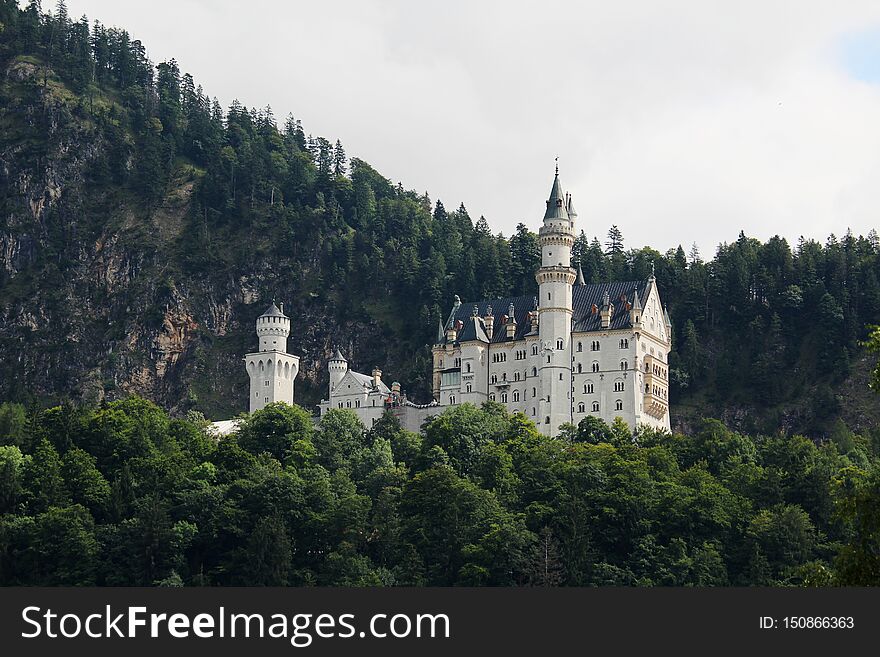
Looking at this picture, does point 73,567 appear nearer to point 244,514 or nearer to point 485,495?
point 244,514

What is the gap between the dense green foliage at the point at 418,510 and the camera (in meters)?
104

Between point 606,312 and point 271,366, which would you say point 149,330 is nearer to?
point 271,366

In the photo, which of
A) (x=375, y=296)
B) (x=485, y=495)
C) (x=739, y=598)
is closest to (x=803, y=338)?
(x=375, y=296)

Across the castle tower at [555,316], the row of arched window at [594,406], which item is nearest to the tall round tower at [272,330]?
the castle tower at [555,316]

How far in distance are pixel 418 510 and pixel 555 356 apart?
29.6m

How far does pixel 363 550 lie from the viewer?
108 metres

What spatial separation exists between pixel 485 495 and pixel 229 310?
8549cm

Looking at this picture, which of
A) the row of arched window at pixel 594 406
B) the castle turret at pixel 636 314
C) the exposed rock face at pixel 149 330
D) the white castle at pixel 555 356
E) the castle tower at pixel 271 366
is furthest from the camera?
the exposed rock face at pixel 149 330

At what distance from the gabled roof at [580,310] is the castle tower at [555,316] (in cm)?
170

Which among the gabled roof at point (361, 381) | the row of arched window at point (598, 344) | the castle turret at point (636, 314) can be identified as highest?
the castle turret at point (636, 314)

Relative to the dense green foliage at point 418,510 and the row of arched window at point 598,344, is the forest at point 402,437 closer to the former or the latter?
the dense green foliage at point 418,510

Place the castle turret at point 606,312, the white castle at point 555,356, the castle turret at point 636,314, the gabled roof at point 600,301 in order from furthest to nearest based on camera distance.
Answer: the gabled roof at point 600,301, the castle turret at point 606,312, the castle turret at point 636,314, the white castle at point 555,356

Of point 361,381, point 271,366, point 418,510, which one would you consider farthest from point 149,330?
point 418,510

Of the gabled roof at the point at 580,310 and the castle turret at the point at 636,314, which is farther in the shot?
the gabled roof at the point at 580,310
